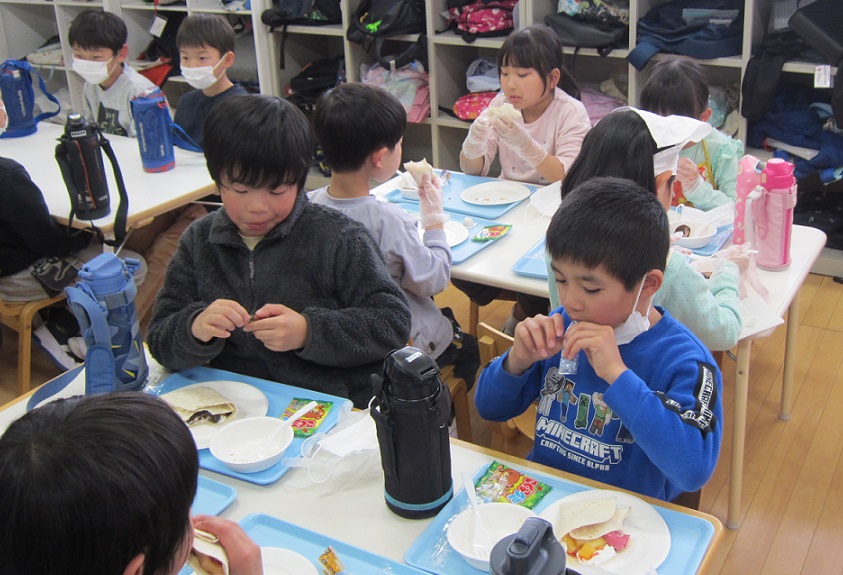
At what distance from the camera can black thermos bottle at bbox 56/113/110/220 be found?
252cm

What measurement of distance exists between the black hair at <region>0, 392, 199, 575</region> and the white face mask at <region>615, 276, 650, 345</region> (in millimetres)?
754

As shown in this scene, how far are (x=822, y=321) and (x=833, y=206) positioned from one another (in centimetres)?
69

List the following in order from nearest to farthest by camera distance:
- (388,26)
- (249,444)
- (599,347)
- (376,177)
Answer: (599,347) < (249,444) < (376,177) < (388,26)

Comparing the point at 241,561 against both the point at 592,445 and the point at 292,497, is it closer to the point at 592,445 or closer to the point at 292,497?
the point at 292,497

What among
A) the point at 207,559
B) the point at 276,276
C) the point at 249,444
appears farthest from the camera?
the point at 276,276

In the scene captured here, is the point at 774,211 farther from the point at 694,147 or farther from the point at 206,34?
the point at 206,34

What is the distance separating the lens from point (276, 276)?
5.32 feet

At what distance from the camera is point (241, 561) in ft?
3.23

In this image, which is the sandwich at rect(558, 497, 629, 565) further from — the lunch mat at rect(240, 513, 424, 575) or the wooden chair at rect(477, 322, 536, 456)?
the wooden chair at rect(477, 322, 536, 456)

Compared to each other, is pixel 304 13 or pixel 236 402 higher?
pixel 304 13

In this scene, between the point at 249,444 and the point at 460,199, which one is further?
the point at 460,199

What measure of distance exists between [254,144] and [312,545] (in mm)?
754

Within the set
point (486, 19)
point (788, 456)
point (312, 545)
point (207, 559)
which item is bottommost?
point (788, 456)

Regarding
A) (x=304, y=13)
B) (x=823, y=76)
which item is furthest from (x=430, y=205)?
(x=304, y=13)
